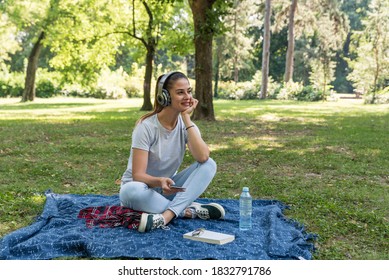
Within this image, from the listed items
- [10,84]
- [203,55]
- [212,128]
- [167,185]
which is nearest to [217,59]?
[10,84]

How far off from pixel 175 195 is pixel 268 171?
3202 mm

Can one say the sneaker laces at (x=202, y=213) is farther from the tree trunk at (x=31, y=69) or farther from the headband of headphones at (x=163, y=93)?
the tree trunk at (x=31, y=69)

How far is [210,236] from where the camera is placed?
163 inches

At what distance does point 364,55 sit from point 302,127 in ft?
67.4

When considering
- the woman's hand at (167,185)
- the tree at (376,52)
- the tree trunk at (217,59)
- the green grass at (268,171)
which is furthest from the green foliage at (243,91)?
the woman's hand at (167,185)

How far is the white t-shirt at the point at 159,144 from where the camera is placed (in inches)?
180

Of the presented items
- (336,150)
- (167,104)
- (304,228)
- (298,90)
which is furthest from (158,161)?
(298,90)

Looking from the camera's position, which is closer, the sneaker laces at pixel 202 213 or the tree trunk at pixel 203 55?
the sneaker laces at pixel 202 213

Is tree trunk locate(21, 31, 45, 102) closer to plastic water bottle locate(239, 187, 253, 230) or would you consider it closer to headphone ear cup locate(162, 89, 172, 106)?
headphone ear cup locate(162, 89, 172, 106)

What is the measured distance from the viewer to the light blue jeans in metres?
4.46

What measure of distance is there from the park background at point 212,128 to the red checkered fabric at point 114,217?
64 cm

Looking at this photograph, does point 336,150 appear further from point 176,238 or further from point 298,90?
point 298,90

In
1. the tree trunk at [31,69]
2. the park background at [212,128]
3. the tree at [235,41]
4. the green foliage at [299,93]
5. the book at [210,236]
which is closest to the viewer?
the book at [210,236]

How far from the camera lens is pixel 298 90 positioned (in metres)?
37.4
